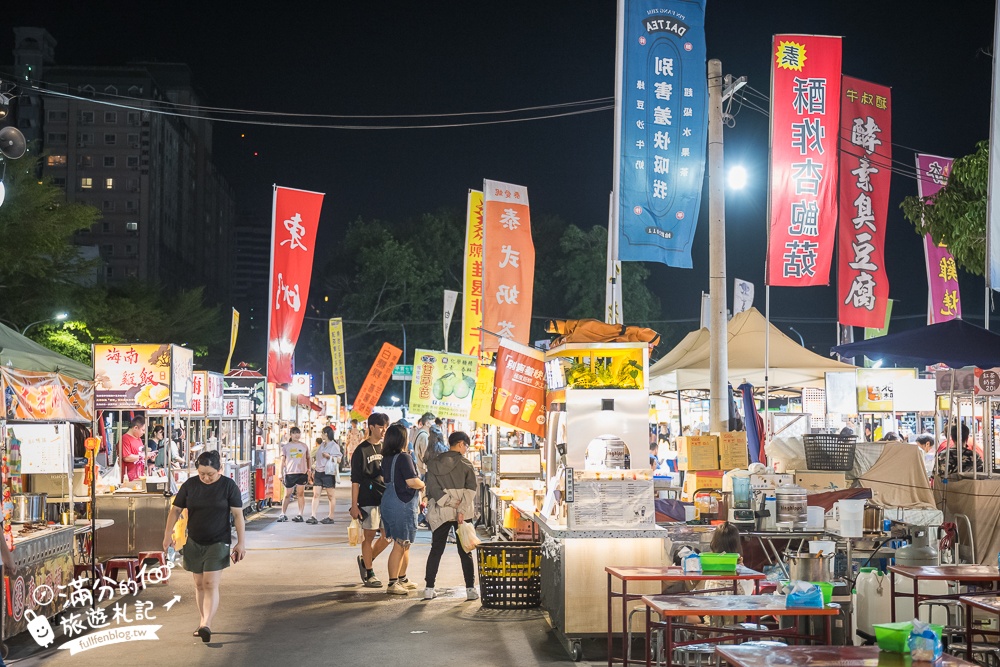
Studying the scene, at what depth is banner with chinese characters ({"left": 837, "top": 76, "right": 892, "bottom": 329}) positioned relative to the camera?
50.5 ft

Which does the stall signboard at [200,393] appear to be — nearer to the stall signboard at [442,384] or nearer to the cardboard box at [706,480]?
the stall signboard at [442,384]

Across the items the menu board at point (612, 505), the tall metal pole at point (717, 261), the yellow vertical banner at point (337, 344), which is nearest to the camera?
the menu board at point (612, 505)

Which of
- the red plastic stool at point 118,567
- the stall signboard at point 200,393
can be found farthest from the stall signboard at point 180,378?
the stall signboard at point 200,393

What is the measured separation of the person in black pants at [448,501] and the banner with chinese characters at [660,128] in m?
3.05

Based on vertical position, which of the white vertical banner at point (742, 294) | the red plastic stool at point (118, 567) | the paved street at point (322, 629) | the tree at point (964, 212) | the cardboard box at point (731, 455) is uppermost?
the white vertical banner at point (742, 294)

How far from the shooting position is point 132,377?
14422 mm

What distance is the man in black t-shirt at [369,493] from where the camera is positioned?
12742 mm

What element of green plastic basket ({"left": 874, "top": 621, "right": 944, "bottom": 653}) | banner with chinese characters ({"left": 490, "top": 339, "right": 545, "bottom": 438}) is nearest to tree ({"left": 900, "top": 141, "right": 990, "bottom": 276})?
banner with chinese characters ({"left": 490, "top": 339, "right": 545, "bottom": 438})

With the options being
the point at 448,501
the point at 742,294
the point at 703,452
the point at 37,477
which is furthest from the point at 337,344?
the point at 703,452

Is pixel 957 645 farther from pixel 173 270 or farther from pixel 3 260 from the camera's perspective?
pixel 173 270

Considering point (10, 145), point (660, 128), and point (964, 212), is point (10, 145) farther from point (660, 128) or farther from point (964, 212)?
point (964, 212)

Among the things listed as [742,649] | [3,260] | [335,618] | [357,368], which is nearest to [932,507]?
[335,618]

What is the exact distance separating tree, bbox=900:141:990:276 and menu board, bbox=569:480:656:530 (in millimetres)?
5875

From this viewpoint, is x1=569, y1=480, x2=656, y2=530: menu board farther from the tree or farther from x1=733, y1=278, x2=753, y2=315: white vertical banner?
x1=733, y1=278, x2=753, y2=315: white vertical banner
